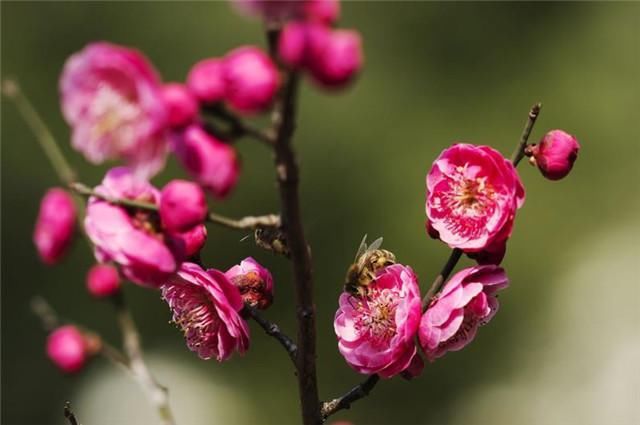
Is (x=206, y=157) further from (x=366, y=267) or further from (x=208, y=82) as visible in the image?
(x=366, y=267)

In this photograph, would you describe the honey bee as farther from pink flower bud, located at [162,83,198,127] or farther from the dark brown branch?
pink flower bud, located at [162,83,198,127]

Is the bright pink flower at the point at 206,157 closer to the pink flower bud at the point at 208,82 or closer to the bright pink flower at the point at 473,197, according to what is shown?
the pink flower bud at the point at 208,82

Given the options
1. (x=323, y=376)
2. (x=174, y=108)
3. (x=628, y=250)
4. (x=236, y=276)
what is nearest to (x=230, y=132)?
(x=174, y=108)

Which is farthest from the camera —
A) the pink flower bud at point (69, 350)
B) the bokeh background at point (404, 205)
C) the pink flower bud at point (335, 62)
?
the bokeh background at point (404, 205)

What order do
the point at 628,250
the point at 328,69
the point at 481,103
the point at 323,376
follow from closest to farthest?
the point at 328,69 → the point at 323,376 → the point at 628,250 → the point at 481,103

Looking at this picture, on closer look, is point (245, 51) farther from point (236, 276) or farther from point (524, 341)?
point (524, 341)

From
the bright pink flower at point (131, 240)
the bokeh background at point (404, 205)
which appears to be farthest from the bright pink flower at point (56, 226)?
the bokeh background at point (404, 205)
